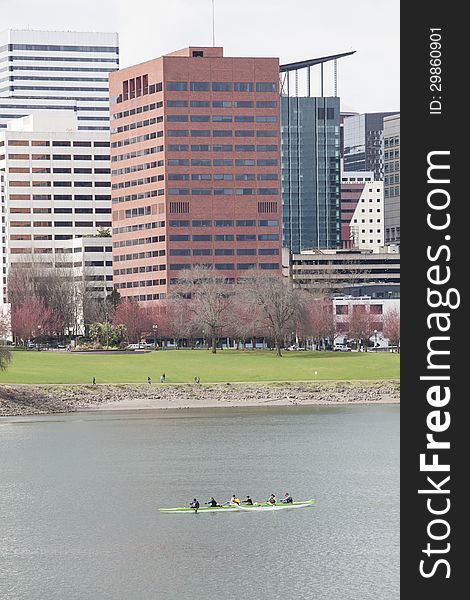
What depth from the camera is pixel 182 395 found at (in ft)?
547

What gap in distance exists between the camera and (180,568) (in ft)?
198

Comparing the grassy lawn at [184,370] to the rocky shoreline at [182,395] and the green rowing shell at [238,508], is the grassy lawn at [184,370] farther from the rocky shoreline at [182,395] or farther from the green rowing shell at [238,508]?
the green rowing shell at [238,508]

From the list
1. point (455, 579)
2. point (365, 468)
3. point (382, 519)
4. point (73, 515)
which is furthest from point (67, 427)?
point (455, 579)

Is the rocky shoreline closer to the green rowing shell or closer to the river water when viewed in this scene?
the river water

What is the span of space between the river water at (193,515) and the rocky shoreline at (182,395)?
16920 millimetres

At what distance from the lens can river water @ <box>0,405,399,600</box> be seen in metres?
56.9

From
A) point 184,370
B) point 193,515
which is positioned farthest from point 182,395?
point 193,515

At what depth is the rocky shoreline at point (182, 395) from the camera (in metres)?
158

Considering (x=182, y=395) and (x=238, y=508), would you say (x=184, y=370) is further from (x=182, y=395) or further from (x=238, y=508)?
(x=238, y=508)

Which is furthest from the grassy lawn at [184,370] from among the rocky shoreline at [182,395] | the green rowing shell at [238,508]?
the green rowing shell at [238,508]

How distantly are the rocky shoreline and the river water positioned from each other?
55.5ft

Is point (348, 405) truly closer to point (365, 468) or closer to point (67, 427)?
point (67, 427)

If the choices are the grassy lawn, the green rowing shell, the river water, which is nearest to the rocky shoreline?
the grassy lawn

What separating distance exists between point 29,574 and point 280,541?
15291mm
